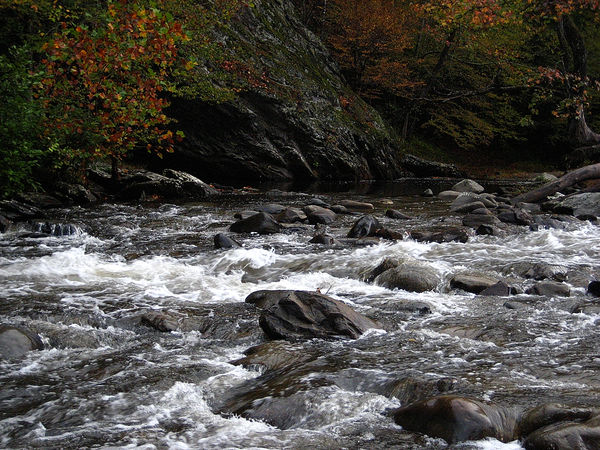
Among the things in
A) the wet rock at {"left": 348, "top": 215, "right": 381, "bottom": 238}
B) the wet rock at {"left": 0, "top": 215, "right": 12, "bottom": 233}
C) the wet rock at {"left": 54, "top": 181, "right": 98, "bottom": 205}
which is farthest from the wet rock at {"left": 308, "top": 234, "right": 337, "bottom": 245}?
the wet rock at {"left": 54, "top": 181, "right": 98, "bottom": 205}

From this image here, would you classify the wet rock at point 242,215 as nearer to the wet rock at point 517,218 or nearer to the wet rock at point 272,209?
the wet rock at point 272,209

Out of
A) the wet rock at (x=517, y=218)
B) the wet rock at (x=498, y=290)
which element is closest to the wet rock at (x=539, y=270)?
the wet rock at (x=498, y=290)

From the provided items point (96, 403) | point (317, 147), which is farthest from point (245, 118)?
point (96, 403)

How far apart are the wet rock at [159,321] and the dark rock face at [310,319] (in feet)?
3.06

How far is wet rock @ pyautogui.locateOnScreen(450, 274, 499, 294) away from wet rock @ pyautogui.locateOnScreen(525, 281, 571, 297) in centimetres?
46

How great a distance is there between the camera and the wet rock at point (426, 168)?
1025 inches

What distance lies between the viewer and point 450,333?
208 inches

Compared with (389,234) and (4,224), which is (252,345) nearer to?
(389,234)

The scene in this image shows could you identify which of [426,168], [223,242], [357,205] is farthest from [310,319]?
[426,168]

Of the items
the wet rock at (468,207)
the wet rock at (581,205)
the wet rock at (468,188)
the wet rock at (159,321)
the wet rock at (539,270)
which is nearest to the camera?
the wet rock at (159,321)

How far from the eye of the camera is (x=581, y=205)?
12359 millimetres

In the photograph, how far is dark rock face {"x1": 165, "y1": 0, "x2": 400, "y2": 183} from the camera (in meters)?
19.2

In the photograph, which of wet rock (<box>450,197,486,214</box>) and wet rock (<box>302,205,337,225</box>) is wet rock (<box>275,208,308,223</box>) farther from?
wet rock (<box>450,197,486,214</box>)

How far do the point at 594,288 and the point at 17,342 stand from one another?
625 centimetres
